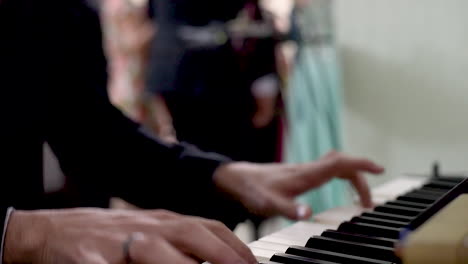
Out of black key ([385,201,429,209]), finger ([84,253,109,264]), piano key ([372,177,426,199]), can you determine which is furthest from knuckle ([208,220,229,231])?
Answer: piano key ([372,177,426,199])

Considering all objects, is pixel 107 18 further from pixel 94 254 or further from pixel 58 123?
pixel 94 254

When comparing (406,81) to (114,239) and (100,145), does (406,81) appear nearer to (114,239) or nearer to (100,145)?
(100,145)

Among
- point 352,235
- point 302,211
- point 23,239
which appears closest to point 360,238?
point 352,235

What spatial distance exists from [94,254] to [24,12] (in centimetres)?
70

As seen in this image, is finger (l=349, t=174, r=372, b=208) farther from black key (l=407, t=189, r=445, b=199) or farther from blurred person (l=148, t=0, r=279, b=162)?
blurred person (l=148, t=0, r=279, b=162)

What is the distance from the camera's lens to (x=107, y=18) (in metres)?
2.63

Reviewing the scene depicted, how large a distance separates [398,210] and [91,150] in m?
0.54

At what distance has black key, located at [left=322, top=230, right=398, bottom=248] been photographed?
60 cm

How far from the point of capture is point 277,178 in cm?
93

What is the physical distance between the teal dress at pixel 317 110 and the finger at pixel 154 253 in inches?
55.0

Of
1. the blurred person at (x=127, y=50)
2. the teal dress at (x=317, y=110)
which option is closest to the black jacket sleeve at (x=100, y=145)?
the teal dress at (x=317, y=110)

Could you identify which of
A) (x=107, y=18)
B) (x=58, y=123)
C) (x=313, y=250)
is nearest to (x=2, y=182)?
(x=58, y=123)

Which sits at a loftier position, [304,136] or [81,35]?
[81,35]

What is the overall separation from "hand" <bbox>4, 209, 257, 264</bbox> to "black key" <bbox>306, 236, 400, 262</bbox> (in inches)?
3.4
